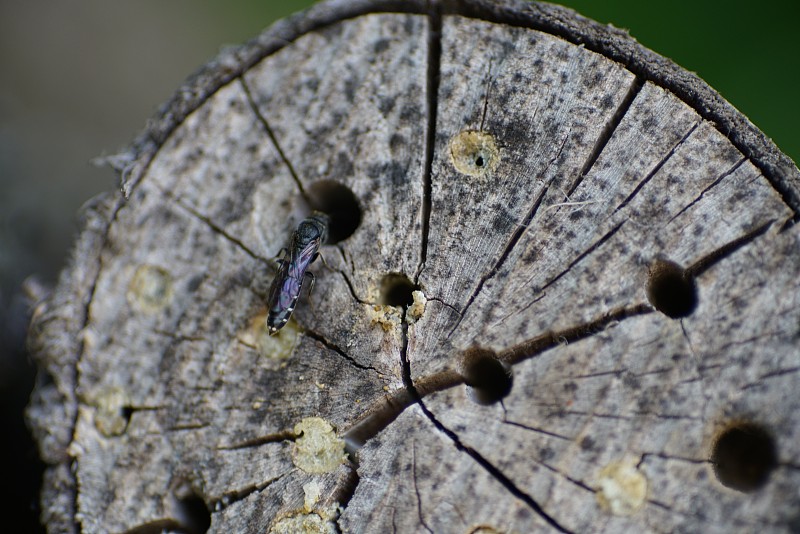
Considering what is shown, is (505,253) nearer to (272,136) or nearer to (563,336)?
(563,336)

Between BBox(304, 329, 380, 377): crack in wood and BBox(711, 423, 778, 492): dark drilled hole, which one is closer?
BBox(711, 423, 778, 492): dark drilled hole

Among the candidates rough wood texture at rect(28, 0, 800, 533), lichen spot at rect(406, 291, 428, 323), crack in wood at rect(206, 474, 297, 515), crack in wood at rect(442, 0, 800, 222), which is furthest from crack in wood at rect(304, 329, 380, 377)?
crack in wood at rect(442, 0, 800, 222)

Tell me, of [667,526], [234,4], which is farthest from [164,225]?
[234,4]

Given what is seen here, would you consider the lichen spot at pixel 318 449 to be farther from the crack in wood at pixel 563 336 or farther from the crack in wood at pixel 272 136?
the crack in wood at pixel 272 136

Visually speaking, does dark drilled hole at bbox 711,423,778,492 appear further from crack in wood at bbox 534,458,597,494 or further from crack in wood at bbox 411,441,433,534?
crack in wood at bbox 411,441,433,534

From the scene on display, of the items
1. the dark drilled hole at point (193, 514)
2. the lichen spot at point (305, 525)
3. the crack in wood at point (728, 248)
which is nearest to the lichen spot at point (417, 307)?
the lichen spot at point (305, 525)

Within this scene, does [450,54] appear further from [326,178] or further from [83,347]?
[83,347]

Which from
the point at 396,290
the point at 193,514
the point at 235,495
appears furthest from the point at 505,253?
the point at 193,514
